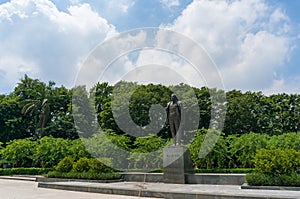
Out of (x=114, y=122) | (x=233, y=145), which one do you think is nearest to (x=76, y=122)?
(x=114, y=122)

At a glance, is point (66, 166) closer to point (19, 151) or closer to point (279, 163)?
point (279, 163)

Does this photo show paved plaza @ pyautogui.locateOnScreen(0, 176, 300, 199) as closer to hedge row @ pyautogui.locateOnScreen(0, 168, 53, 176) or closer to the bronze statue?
the bronze statue

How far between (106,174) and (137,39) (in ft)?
17.0

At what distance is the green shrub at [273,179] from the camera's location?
25.7 ft

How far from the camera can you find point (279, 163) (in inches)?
326

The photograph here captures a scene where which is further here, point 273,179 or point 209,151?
point 209,151

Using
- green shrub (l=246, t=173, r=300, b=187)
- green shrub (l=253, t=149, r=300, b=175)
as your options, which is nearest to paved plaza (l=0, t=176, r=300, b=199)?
green shrub (l=246, t=173, r=300, b=187)

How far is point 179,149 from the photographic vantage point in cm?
1036

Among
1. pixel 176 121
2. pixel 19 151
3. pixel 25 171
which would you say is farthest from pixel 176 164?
A: pixel 19 151

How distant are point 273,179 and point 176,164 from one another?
332 cm

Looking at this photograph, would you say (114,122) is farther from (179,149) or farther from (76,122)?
(179,149)

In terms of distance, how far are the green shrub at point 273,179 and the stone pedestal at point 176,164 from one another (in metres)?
2.51

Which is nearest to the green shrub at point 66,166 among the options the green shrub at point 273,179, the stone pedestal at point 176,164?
the stone pedestal at point 176,164

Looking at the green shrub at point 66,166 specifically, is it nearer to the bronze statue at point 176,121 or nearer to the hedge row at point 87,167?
the hedge row at point 87,167
